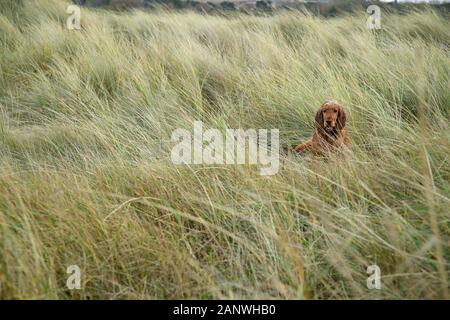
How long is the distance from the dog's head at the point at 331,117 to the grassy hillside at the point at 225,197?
0.18 metres

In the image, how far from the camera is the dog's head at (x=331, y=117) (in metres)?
2.19

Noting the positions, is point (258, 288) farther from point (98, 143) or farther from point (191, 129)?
point (98, 143)

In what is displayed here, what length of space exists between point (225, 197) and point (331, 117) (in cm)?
A: 75

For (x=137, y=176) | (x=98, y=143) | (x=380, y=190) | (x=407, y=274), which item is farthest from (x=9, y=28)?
(x=407, y=274)

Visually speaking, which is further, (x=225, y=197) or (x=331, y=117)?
(x=331, y=117)

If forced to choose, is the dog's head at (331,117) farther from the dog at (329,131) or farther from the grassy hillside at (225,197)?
the grassy hillside at (225,197)

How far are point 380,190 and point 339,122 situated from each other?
532 millimetres

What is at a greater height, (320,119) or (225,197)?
(320,119)

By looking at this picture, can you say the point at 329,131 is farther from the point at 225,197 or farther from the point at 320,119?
the point at 225,197

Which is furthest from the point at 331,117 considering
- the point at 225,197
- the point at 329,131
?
the point at 225,197

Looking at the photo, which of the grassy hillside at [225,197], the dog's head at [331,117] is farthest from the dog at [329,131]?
the grassy hillside at [225,197]

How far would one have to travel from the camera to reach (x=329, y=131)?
222 centimetres

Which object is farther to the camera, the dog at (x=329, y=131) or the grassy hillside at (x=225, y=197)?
the dog at (x=329, y=131)

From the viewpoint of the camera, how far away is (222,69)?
12.3ft
